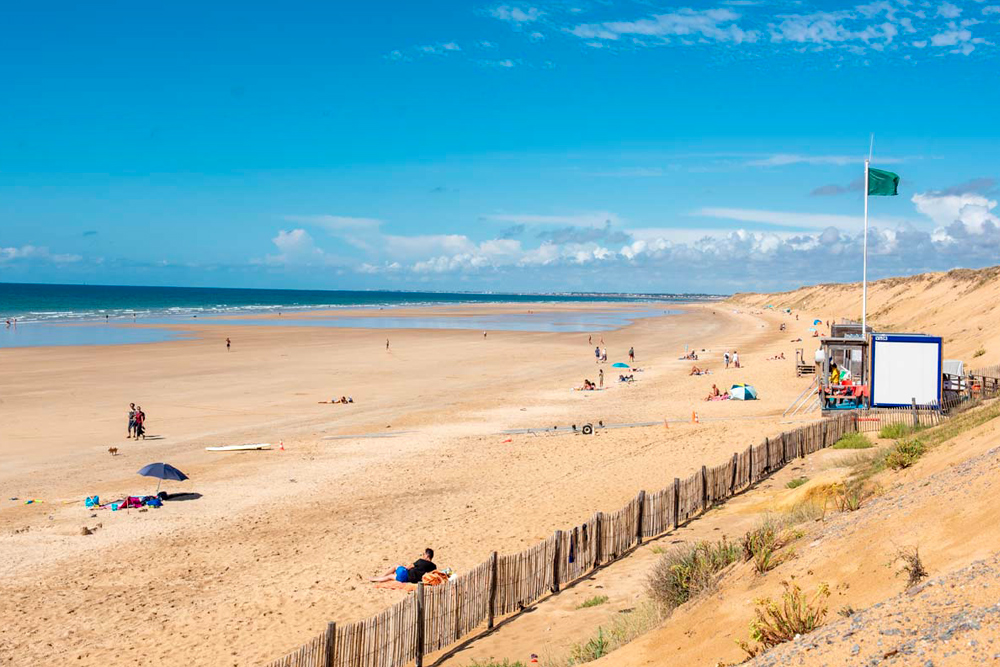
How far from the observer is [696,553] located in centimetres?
1028

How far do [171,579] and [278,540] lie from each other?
249 centimetres

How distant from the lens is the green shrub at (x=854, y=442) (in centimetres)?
1992

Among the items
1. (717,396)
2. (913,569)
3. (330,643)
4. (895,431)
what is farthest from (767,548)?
(717,396)

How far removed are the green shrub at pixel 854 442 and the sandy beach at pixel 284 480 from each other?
9.74 ft

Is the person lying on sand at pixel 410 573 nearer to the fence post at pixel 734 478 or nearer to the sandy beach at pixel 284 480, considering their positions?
the sandy beach at pixel 284 480

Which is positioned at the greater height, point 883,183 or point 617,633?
point 883,183

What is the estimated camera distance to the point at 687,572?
9.86m

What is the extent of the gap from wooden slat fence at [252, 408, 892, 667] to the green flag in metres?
14.3

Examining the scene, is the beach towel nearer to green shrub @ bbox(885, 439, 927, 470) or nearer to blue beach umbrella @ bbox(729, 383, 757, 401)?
green shrub @ bbox(885, 439, 927, 470)

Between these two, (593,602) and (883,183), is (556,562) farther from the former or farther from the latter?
(883,183)

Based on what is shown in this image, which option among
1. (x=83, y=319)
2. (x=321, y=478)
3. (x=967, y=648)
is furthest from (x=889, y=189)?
(x=83, y=319)

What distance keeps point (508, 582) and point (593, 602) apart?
1382mm

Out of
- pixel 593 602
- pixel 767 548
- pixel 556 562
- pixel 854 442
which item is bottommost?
pixel 593 602

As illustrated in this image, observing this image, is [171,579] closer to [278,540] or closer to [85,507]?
[278,540]
